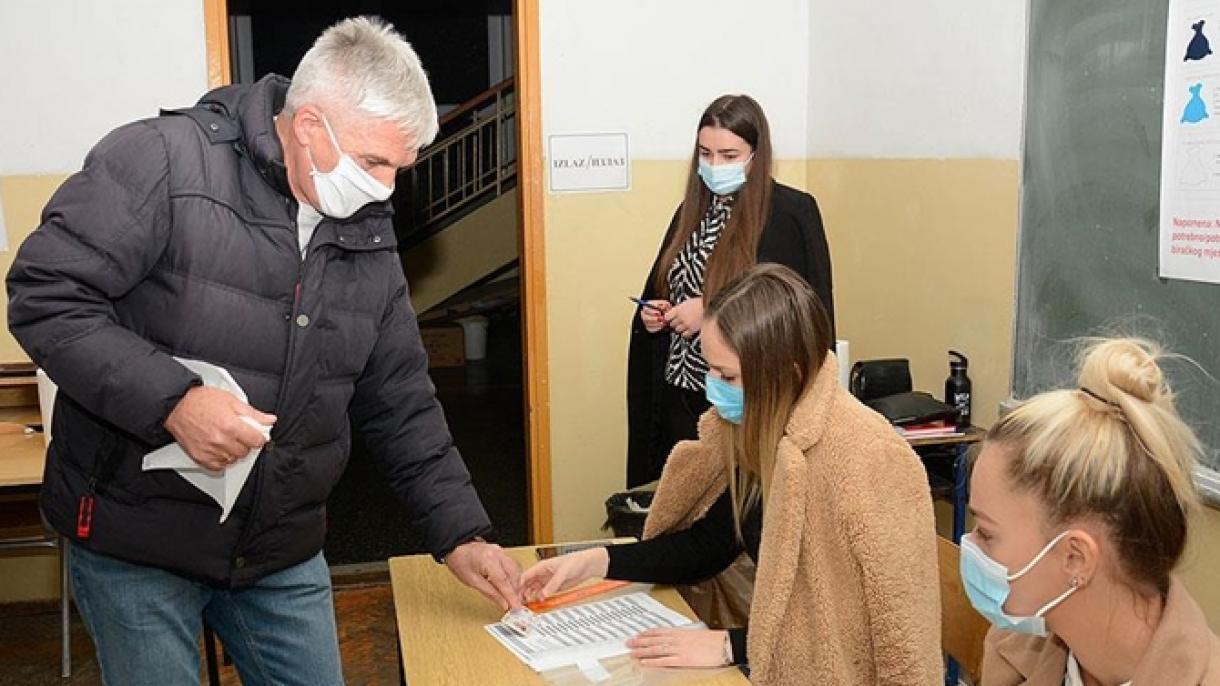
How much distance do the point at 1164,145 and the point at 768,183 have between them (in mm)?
947

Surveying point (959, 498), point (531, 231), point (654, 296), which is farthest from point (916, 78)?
point (531, 231)

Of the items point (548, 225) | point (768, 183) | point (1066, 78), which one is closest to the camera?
point (1066, 78)

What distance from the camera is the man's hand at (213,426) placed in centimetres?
149

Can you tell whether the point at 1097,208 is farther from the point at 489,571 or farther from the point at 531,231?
the point at 531,231

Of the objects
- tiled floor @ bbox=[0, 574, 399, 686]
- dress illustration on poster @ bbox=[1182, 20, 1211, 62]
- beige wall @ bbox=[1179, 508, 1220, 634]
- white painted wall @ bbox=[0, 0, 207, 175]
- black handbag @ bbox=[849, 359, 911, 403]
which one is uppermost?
white painted wall @ bbox=[0, 0, 207, 175]

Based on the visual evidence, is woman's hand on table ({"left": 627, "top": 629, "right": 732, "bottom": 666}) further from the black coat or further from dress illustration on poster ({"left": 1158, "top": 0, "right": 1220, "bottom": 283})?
the black coat

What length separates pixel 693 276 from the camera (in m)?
3.04

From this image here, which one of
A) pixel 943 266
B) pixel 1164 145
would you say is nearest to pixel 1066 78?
pixel 1164 145

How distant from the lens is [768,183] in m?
2.94

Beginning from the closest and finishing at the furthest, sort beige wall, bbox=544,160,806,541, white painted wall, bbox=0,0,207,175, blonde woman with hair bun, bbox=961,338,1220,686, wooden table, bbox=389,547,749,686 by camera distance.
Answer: blonde woman with hair bun, bbox=961,338,1220,686, wooden table, bbox=389,547,749,686, white painted wall, bbox=0,0,207,175, beige wall, bbox=544,160,806,541

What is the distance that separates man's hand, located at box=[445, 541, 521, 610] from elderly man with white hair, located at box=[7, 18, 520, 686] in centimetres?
24

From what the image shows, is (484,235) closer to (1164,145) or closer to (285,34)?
(285,34)

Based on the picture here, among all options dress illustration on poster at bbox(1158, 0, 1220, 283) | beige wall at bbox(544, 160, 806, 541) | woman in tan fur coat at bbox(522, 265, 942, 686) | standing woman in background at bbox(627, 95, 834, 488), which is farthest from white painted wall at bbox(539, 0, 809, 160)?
woman in tan fur coat at bbox(522, 265, 942, 686)

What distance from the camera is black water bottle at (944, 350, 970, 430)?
3.03 m
